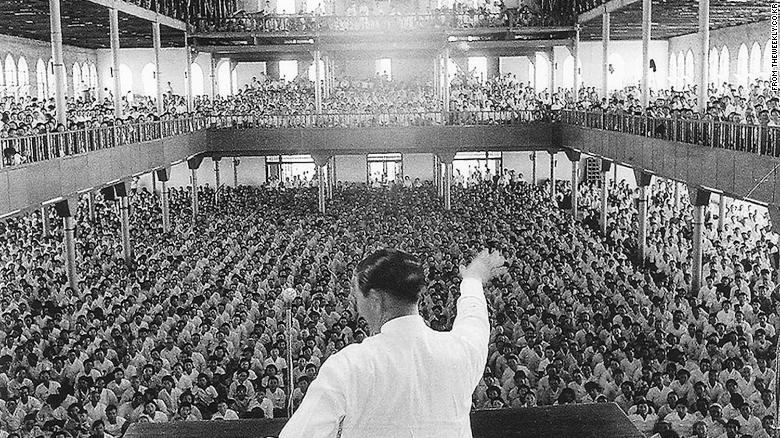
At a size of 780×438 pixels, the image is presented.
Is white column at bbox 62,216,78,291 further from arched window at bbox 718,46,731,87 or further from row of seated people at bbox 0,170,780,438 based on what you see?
arched window at bbox 718,46,731,87

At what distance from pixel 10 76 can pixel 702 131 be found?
2982 centimetres

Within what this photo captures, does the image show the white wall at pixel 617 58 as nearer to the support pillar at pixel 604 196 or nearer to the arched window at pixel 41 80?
the support pillar at pixel 604 196

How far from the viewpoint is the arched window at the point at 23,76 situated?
39722 mm

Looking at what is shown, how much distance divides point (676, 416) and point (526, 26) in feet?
91.7

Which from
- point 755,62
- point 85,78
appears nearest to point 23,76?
point 85,78

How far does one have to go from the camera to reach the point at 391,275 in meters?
3.61

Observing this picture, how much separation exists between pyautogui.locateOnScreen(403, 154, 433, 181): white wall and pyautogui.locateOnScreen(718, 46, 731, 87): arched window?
13796mm

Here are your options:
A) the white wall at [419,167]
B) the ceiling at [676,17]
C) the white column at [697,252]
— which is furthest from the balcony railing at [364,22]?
the white column at [697,252]

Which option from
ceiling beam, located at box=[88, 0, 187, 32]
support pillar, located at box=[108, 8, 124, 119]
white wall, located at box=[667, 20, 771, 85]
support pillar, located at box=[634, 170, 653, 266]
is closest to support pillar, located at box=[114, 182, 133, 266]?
support pillar, located at box=[108, 8, 124, 119]

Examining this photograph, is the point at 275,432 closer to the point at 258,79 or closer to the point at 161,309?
the point at 161,309

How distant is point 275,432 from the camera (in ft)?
19.4

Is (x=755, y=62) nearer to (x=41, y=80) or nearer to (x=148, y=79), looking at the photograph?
(x=148, y=79)

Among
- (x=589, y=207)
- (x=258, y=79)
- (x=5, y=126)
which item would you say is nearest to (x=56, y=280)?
(x=5, y=126)

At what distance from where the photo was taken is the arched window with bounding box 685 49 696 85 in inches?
1773
